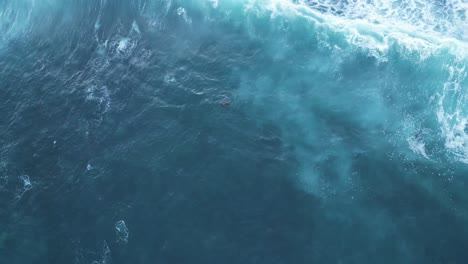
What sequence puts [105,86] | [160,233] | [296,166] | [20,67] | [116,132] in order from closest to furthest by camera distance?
[160,233]
[296,166]
[116,132]
[105,86]
[20,67]

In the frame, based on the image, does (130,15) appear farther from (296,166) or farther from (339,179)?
(339,179)

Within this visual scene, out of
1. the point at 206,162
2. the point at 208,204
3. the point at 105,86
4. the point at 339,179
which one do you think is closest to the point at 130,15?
the point at 105,86

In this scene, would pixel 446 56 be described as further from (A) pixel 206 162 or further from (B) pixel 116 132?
(B) pixel 116 132

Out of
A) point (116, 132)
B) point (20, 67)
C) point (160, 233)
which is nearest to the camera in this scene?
point (160, 233)

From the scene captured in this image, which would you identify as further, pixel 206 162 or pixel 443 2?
pixel 443 2

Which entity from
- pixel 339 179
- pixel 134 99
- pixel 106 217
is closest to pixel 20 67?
pixel 134 99

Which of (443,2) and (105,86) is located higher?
(443,2)

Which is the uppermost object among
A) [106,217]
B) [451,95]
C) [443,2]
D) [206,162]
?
[443,2]
